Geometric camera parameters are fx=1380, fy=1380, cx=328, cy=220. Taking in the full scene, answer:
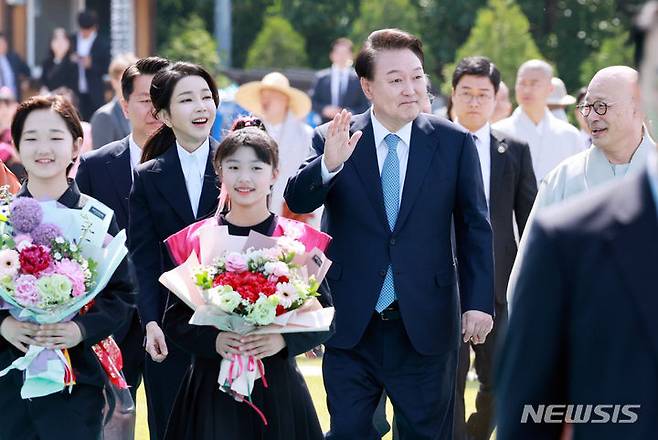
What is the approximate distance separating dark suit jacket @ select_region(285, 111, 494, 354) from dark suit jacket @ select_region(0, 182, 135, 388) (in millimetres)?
916

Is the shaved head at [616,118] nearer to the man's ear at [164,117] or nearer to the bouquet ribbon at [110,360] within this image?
the man's ear at [164,117]

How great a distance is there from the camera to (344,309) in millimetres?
6387

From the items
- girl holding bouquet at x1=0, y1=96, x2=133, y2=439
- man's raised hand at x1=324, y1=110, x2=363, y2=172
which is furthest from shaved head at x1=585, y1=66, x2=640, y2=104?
girl holding bouquet at x1=0, y1=96, x2=133, y2=439

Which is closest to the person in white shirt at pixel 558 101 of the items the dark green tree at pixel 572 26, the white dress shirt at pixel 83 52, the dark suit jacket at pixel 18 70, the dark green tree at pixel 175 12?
the white dress shirt at pixel 83 52

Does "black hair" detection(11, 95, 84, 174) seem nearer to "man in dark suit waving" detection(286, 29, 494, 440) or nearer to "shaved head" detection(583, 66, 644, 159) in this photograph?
"man in dark suit waving" detection(286, 29, 494, 440)

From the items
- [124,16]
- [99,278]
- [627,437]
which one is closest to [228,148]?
[99,278]

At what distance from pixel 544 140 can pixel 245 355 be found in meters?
5.74

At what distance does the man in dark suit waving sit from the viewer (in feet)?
20.8

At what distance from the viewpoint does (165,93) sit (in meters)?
6.82

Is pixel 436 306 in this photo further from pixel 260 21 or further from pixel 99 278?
pixel 260 21

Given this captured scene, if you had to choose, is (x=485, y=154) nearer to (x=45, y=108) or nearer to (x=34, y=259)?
(x=45, y=108)

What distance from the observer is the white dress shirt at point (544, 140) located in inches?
425

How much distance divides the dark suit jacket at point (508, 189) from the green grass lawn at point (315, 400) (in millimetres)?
1452

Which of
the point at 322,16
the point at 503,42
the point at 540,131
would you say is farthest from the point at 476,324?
the point at 322,16
